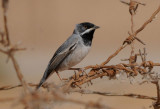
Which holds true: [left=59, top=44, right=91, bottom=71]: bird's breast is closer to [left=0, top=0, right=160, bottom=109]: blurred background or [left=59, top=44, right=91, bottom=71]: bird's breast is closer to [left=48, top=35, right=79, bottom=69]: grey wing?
[left=48, top=35, right=79, bottom=69]: grey wing

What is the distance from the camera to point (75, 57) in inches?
256

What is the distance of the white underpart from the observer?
648 centimetres

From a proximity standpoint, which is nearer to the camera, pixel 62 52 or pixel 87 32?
pixel 62 52

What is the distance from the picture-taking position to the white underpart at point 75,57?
6.48 metres

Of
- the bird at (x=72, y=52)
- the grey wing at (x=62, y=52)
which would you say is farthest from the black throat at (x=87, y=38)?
the grey wing at (x=62, y=52)

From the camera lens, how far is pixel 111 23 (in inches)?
792

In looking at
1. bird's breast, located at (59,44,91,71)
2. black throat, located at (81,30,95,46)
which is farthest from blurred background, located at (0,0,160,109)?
bird's breast, located at (59,44,91,71)

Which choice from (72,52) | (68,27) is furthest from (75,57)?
(68,27)

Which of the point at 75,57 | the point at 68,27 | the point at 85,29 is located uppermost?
the point at 85,29

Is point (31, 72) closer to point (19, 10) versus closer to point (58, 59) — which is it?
point (19, 10)

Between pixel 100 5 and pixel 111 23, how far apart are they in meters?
1.58

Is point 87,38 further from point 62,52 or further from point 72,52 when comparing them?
point 62,52

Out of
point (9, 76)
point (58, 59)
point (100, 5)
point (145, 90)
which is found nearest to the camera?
point (58, 59)

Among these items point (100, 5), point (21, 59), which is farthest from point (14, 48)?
point (100, 5)
